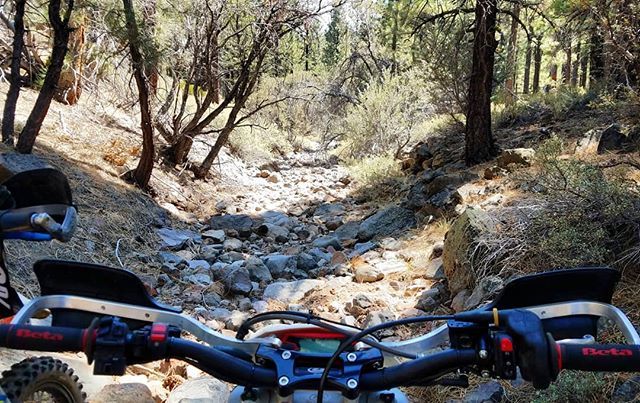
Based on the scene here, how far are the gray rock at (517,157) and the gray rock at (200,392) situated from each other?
Result: 563 centimetres

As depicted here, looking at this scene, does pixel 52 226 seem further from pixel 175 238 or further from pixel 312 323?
pixel 175 238

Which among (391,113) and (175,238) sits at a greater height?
(391,113)

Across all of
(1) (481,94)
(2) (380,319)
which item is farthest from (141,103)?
(2) (380,319)

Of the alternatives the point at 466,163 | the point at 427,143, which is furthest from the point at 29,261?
the point at 427,143

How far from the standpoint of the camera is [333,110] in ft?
67.0

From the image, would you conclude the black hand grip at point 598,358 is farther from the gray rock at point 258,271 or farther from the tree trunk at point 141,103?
the tree trunk at point 141,103

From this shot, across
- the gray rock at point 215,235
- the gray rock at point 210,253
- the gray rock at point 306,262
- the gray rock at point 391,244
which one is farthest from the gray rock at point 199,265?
the gray rock at point 391,244

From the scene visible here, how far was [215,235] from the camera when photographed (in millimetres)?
8406

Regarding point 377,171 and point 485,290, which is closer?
point 485,290

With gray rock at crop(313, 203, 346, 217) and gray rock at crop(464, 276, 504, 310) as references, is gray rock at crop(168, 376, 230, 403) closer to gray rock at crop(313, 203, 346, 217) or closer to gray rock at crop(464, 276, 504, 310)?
gray rock at crop(464, 276, 504, 310)

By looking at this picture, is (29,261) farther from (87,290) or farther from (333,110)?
(333,110)

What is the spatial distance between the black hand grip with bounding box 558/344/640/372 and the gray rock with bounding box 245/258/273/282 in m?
5.36

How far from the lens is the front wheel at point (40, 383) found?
5.32 feet

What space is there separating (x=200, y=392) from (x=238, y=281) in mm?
2739
